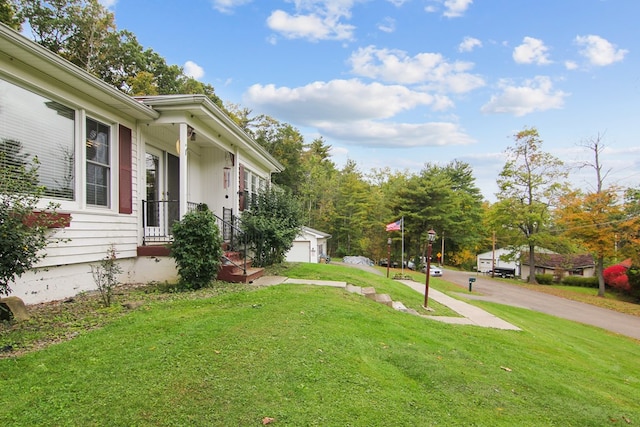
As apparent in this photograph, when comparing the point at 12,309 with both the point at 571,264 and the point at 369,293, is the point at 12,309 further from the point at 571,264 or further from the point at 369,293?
the point at 571,264

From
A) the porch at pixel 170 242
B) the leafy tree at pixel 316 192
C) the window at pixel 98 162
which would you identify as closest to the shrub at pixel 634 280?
the porch at pixel 170 242

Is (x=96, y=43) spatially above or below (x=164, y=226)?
above

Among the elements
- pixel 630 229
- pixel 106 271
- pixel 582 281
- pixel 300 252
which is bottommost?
pixel 582 281

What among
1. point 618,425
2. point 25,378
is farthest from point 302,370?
point 618,425

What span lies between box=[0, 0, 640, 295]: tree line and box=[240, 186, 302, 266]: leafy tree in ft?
2.48

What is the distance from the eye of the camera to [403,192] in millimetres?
36406

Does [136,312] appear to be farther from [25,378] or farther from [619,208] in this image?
[619,208]

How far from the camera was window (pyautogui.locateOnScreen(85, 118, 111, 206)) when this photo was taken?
6.17 m

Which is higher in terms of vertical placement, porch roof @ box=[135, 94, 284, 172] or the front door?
porch roof @ box=[135, 94, 284, 172]

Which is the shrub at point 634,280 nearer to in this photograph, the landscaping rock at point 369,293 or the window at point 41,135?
the landscaping rock at point 369,293

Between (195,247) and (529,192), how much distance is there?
3083 cm

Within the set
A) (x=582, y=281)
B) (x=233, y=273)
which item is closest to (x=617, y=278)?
(x=582, y=281)

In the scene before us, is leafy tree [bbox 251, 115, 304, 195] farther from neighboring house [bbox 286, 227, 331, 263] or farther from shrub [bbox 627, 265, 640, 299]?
shrub [bbox 627, 265, 640, 299]

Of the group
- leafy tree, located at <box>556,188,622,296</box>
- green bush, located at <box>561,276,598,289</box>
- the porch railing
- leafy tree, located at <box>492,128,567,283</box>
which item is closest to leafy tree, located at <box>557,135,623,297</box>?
leafy tree, located at <box>556,188,622,296</box>
